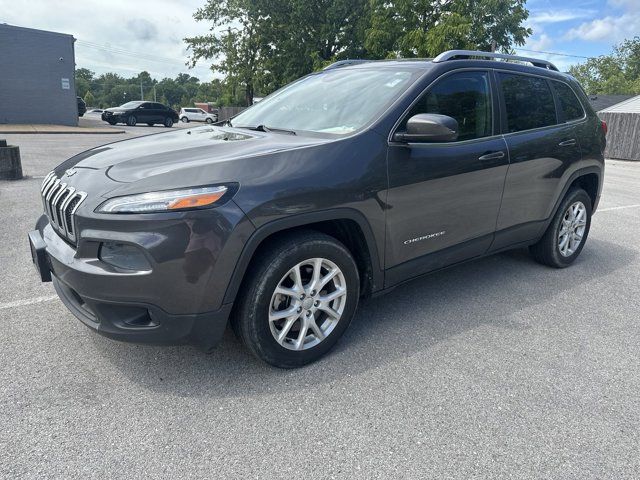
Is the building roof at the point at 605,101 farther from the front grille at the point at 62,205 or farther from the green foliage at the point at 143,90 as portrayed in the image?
the green foliage at the point at 143,90

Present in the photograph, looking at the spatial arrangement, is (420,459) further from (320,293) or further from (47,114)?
(47,114)

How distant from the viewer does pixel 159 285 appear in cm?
225

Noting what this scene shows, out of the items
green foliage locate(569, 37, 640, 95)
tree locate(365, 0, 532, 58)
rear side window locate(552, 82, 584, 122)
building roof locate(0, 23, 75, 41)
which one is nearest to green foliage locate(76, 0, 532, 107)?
tree locate(365, 0, 532, 58)

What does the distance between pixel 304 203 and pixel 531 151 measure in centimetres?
224

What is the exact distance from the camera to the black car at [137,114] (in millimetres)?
29969

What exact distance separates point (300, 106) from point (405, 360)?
1.91 metres

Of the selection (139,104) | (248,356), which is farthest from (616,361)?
(139,104)

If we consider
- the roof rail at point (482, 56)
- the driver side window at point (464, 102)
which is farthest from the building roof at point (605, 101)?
the driver side window at point (464, 102)

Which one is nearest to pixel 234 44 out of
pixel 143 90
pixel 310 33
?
pixel 310 33

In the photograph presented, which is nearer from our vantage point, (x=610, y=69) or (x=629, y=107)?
(x=629, y=107)

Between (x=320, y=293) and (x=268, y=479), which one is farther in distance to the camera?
(x=320, y=293)

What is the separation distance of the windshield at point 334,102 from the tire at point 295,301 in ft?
2.59

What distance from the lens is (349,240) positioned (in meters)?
2.94

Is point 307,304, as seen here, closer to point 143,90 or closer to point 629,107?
point 629,107
